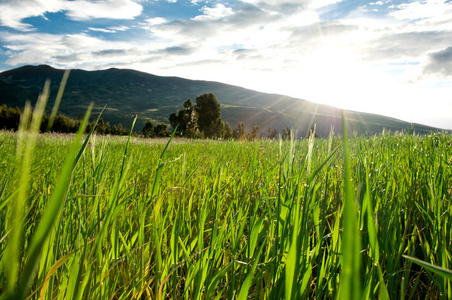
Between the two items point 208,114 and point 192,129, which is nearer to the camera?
point 192,129

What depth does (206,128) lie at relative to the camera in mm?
50375

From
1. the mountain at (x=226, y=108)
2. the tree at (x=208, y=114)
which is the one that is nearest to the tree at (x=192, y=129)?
the tree at (x=208, y=114)

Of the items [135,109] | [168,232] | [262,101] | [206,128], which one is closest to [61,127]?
[206,128]

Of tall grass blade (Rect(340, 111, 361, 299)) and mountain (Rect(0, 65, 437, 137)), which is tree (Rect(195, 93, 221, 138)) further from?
mountain (Rect(0, 65, 437, 137))

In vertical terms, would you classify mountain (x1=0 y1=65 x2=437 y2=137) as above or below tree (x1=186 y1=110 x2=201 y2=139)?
above

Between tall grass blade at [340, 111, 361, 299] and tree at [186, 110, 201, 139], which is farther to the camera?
tree at [186, 110, 201, 139]

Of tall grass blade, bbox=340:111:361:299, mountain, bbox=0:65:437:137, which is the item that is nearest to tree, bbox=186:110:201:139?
tall grass blade, bbox=340:111:361:299

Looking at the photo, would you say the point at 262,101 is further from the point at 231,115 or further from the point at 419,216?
the point at 419,216

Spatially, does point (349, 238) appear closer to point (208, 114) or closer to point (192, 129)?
point (192, 129)

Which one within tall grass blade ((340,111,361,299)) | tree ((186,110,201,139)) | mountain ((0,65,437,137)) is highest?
mountain ((0,65,437,137))

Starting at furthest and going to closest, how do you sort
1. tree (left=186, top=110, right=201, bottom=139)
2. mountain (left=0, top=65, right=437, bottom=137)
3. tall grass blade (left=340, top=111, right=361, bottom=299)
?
mountain (left=0, top=65, right=437, bottom=137)
tree (left=186, top=110, right=201, bottom=139)
tall grass blade (left=340, top=111, right=361, bottom=299)

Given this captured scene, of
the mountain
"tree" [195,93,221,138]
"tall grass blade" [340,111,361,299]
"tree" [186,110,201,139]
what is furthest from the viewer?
the mountain

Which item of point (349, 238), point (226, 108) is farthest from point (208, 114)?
point (226, 108)

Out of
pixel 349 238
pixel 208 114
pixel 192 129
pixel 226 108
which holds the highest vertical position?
pixel 226 108
